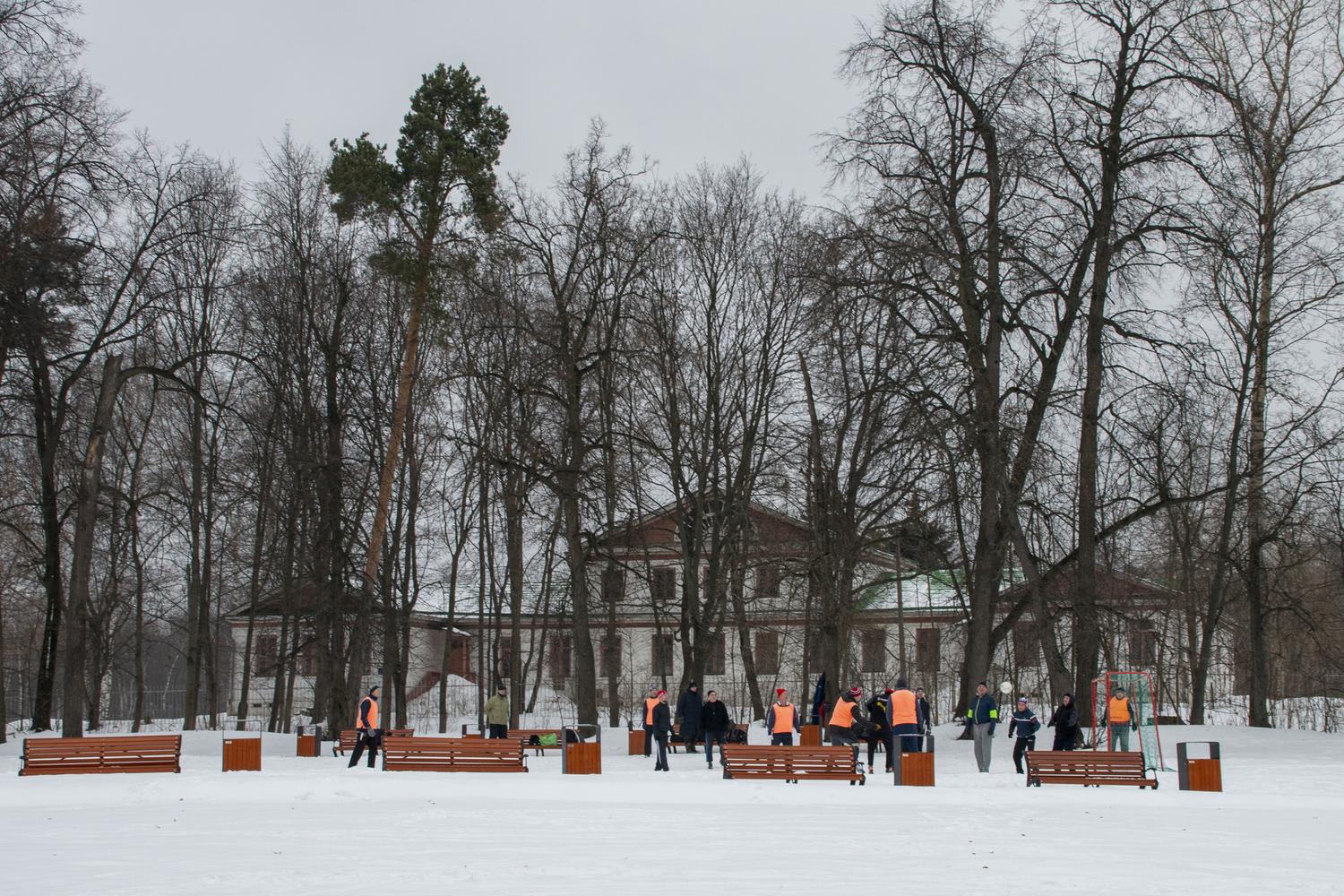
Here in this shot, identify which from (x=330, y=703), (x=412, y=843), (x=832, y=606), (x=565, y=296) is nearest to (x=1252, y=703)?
(x=832, y=606)

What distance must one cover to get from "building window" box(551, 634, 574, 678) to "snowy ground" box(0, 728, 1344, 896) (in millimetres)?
28962

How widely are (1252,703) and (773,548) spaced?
14.1 m

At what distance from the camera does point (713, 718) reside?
26.3 metres

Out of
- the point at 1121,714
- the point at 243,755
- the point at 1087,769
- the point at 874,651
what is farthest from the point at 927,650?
the point at 243,755

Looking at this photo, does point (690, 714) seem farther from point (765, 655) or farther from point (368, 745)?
point (765, 655)

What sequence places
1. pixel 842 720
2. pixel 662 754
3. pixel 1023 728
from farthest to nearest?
pixel 842 720
pixel 662 754
pixel 1023 728

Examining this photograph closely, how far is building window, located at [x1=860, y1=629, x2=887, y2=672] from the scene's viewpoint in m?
49.0

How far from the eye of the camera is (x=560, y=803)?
57.2 feet

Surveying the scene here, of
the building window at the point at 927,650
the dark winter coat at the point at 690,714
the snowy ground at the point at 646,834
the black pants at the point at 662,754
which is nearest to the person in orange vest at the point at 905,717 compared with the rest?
the snowy ground at the point at 646,834

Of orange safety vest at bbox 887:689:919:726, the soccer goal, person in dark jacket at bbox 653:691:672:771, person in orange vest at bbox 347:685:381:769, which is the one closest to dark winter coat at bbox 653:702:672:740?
person in dark jacket at bbox 653:691:672:771

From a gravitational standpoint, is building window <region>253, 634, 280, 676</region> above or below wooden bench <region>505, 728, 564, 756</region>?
above

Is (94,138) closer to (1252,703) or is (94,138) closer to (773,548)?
(773,548)

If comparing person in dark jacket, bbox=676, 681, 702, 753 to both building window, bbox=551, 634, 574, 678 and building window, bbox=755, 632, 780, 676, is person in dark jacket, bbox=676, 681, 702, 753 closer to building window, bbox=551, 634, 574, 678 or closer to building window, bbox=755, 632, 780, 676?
building window, bbox=551, 634, 574, 678

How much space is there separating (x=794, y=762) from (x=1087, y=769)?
15.4 ft
